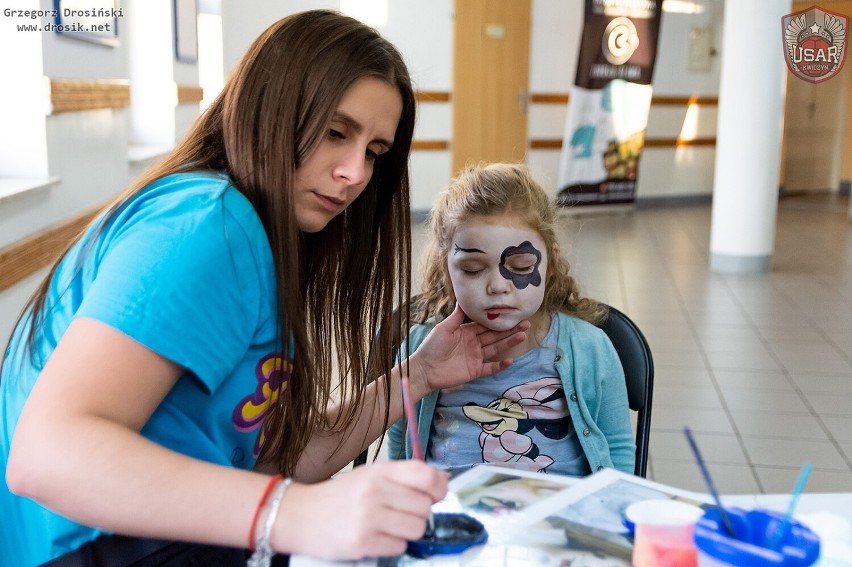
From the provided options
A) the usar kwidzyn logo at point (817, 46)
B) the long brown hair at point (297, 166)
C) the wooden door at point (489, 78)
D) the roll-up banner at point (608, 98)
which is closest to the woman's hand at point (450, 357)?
the long brown hair at point (297, 166)

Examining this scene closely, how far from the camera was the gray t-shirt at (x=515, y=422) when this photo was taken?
1587 millimetres

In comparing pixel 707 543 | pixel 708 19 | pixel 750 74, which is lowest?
pixel 707 543

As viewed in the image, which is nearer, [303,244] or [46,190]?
[303,244]

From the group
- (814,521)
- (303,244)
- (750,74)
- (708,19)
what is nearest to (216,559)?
(303,244)

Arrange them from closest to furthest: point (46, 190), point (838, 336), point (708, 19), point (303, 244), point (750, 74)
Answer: point (303, 244) < point (46, 190) < point (838, 336) < point (750, 74) < point (708, 19)

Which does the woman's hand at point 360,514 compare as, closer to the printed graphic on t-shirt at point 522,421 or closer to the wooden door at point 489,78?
the printed graphic on t-shirt at point 522,421

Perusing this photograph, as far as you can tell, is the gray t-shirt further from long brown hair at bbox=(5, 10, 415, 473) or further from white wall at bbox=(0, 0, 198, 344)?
white wall at bbox=(0, 0, 198, 344)

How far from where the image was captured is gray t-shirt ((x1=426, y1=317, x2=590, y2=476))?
5.21ft

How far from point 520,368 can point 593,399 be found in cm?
14

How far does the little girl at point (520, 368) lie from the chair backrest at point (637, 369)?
0.04 meters

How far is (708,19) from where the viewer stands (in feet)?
29.2

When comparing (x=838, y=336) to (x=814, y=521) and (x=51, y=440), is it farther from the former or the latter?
(x=51, y=440)

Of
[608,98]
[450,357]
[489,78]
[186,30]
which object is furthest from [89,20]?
[608,98]

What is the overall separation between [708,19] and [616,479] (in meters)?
8.77
